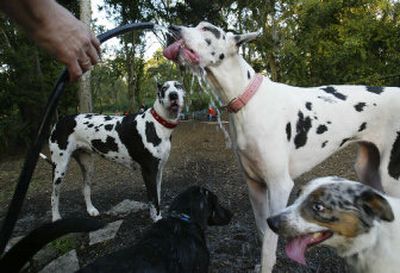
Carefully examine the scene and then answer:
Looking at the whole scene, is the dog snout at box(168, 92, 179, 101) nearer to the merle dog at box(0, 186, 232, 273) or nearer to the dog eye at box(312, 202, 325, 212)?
the merle dog at box(0, 186, 232, 273)

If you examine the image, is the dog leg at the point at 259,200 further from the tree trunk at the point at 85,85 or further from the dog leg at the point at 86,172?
the tree trunk at the point at 85,85

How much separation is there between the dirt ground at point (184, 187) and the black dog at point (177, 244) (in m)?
0.91

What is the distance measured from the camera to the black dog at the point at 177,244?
2953 mm

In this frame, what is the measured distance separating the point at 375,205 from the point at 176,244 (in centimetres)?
166

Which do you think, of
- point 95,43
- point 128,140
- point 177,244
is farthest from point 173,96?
point 95,43

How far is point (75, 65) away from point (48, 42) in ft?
0.53

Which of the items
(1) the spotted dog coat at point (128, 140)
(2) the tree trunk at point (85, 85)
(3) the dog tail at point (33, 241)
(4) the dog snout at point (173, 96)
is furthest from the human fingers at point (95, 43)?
(2) the tree trunk at point (85, 85)

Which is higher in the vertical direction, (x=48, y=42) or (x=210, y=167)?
(x=48, y=42)

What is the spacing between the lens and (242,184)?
26.2ft

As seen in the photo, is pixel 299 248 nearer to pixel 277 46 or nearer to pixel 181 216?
pixel 181 216

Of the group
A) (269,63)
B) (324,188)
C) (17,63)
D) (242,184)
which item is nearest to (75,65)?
(324,188)

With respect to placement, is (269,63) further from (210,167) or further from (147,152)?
(147,152)

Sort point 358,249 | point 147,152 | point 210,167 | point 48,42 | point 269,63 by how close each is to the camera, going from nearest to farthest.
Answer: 1. point 48,42
2. point 358,249
3. point 147,152
4. point 210,167
5. point 269,63

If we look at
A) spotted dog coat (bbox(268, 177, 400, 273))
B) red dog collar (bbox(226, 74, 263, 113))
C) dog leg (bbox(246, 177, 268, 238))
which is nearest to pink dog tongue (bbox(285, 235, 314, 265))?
spotted dog coat (bbox(268, 177, 400, 273))
